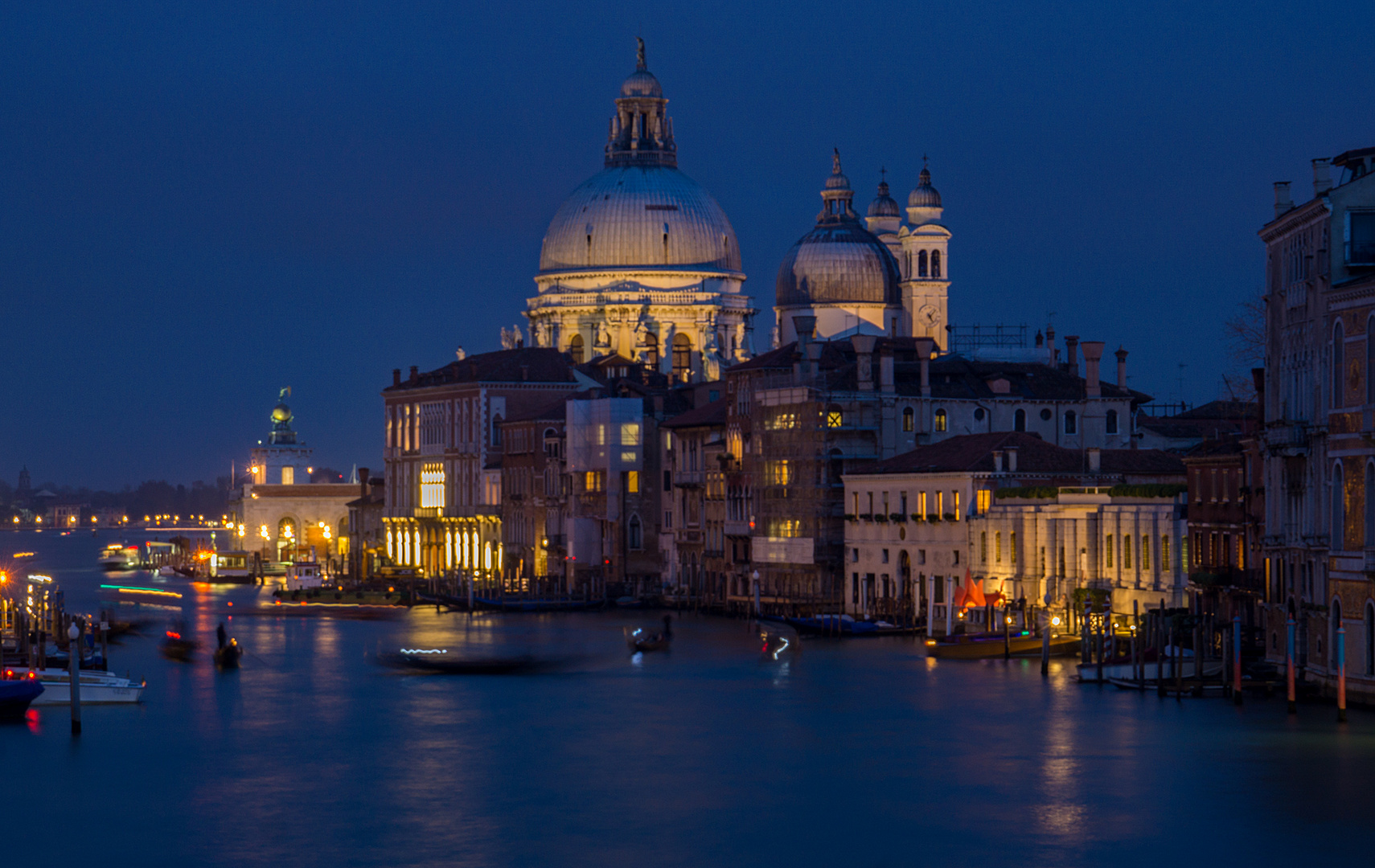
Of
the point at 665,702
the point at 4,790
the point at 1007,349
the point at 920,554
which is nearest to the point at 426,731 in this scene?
the point at 665,702

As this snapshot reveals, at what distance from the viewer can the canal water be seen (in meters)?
30.7

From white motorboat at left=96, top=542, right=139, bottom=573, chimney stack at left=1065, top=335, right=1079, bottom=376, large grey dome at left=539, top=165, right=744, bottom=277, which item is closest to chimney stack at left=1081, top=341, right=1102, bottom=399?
chimney stack at left=1065, top=335, right=1079, bottom=376

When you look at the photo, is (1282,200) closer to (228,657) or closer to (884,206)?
(228,657)

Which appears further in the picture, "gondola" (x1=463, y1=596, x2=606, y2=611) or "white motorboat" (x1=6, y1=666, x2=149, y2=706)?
"gondola" (x1=463, y1=596, x2=606, y2=611)

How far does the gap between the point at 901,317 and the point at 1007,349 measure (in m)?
14.3

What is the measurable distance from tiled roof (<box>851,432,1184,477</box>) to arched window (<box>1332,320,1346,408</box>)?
67.8 feet

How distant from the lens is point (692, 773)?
120 feet

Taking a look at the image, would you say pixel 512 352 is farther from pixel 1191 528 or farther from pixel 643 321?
pixel 1191 528

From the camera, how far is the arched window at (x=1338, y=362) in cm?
3669

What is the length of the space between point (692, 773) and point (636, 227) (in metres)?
70.1

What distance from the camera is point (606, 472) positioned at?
267 feet

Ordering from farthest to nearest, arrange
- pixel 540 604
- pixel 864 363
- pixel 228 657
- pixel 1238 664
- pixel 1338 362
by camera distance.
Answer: pixel 540 604 → pixel 864 363 → pixel 228 657 → pixel 1238 664 → pixel 1338 362

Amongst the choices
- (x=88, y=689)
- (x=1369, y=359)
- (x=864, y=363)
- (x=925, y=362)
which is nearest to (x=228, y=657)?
(x=88, y=689)

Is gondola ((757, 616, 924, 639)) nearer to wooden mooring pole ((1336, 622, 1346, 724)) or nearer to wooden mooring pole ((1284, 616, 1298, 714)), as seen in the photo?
wooden mooring pole ((1284, 616, 1298, 714))
